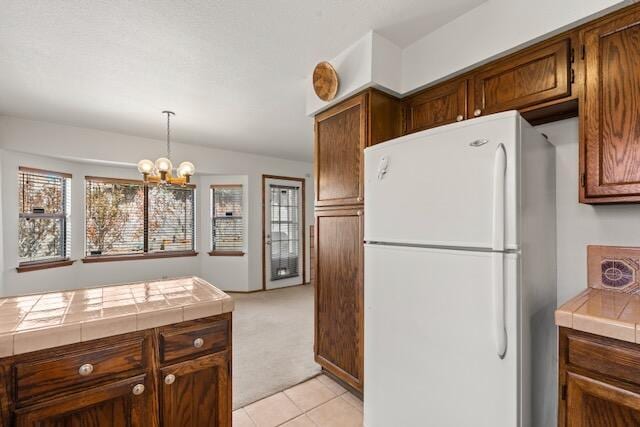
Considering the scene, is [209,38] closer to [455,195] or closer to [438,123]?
[438,123]

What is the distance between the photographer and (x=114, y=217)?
15.5 ft

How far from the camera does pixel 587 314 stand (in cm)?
110

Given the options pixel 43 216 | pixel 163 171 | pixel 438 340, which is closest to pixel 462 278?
pixel 438 340

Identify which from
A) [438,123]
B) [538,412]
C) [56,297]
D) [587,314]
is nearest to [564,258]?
[587,314]

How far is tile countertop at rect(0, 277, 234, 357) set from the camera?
3.20 feet

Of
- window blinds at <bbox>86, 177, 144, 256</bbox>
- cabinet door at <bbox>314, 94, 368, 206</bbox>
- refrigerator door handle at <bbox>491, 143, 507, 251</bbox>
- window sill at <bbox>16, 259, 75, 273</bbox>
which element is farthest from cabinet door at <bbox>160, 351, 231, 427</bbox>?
window blinds at <bbox>86, 177, 144, 256</bbox>

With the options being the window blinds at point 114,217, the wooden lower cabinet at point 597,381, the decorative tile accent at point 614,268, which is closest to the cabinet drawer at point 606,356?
the wooden lower cabinet at point 597,381

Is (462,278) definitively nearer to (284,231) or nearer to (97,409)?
(97,409)

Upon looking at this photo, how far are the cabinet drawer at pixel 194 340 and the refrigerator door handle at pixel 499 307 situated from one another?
1.11 m

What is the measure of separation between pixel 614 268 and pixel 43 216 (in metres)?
5.57

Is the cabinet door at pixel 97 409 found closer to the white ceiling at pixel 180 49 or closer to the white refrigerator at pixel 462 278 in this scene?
the white refrigerator at pixel 462 278

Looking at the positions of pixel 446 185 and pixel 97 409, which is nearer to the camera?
pixel 97 409

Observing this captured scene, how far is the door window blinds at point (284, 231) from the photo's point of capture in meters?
5.82

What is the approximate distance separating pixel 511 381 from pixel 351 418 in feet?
4.03
